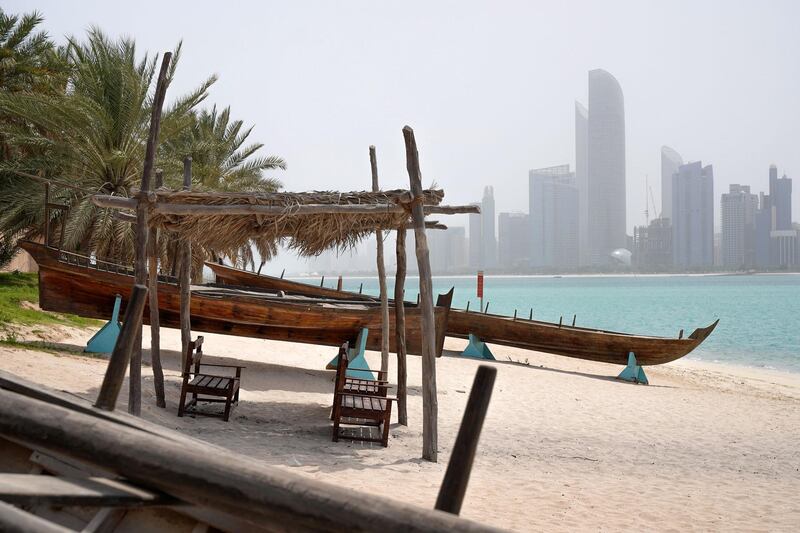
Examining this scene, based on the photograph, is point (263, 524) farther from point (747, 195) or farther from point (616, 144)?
point (616, 144)

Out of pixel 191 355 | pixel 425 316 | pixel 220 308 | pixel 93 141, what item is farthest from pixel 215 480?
pixel 93 141

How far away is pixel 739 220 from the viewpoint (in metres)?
133

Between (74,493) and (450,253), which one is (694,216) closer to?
(450,253)

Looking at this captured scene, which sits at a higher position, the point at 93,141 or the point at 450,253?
the point at 93,141

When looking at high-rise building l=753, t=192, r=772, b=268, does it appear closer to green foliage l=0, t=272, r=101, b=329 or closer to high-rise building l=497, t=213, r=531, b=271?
high-rise building l=497, t=213, r=531, b=271

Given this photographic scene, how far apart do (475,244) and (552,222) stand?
21.1 metres

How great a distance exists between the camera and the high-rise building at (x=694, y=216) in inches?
5630

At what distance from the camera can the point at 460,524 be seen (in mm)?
1411

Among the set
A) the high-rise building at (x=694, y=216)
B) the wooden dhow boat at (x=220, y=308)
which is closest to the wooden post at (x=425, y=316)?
the wooden dhow boat at (x=220, y=308)

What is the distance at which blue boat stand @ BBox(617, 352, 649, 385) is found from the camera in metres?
14.5

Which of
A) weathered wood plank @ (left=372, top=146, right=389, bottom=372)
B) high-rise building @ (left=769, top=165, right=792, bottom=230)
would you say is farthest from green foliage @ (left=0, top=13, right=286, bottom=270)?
high-rise building @ (left=769, top=165, right=792, bottom=230)

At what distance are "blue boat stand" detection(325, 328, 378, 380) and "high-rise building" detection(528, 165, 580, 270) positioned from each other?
16243cm

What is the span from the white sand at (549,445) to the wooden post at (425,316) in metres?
0.29

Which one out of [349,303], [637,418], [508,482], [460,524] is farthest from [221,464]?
[349,303]
